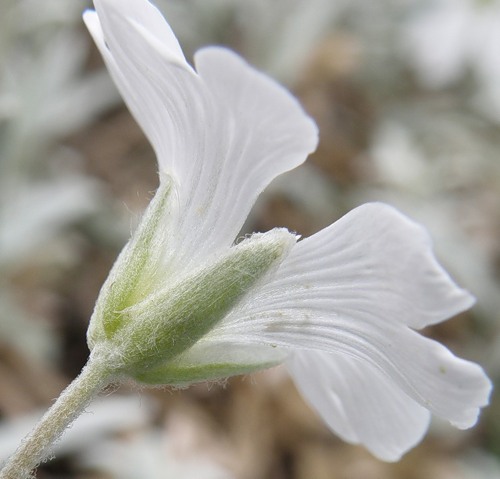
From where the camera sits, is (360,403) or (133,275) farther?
(360,403)

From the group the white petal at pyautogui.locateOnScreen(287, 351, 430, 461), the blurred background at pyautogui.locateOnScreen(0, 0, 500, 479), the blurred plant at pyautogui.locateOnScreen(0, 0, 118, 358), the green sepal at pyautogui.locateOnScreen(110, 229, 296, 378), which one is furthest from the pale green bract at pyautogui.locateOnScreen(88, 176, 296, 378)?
the blurred plant at pyautogui.locateOnScreen(0, 0, 118, 358)

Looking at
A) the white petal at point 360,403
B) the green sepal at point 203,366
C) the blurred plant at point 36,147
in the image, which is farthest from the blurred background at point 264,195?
the green sepal at point 203,366

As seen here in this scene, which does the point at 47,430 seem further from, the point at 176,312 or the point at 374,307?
the point at 374,307

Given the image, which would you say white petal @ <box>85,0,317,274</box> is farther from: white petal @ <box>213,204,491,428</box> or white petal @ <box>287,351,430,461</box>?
white petal @ <box>287,351,430,461</box>

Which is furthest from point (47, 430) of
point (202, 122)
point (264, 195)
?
point (264, 195)

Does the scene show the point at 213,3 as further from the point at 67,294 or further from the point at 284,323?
the point at 284,323
